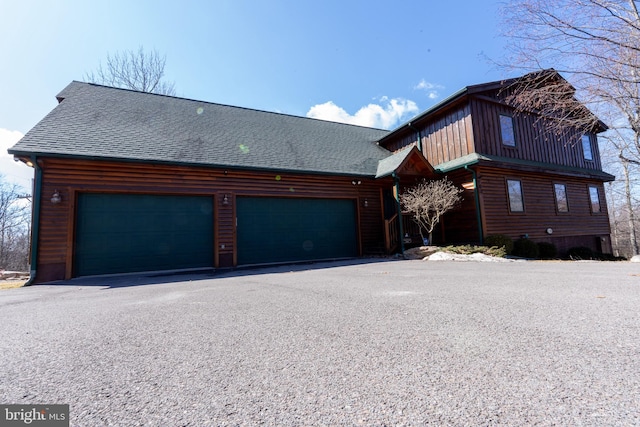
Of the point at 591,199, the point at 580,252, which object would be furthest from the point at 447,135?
the point at 591,199

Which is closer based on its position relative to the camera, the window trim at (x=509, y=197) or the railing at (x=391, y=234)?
the railing at (x=391, y=234)

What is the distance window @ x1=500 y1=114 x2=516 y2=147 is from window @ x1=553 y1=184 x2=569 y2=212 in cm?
296

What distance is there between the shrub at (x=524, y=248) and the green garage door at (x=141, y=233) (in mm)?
10370

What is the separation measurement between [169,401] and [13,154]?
28.1 feet

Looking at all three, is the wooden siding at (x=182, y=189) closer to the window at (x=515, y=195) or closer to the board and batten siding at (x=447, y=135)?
the board and batten siding at (x=447, y=135)

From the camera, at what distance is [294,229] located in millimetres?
9953

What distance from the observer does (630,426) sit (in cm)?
111

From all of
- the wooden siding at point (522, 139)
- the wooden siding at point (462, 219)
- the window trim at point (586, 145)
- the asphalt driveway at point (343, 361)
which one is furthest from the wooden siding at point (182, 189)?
the window trim at point (586, 145)

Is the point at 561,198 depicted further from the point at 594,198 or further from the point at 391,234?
the point at 391,234

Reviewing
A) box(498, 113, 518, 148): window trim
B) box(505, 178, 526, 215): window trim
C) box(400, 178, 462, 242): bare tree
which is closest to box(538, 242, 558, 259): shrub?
box(505, 178, 526, 215): window trim

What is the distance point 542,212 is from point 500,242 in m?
4.10

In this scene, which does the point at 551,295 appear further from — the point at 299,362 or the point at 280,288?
the point at 280,288

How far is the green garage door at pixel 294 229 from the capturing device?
30.6 ft

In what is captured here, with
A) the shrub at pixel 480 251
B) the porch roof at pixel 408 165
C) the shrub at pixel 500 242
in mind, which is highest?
the porch roof at pixel 408 165
